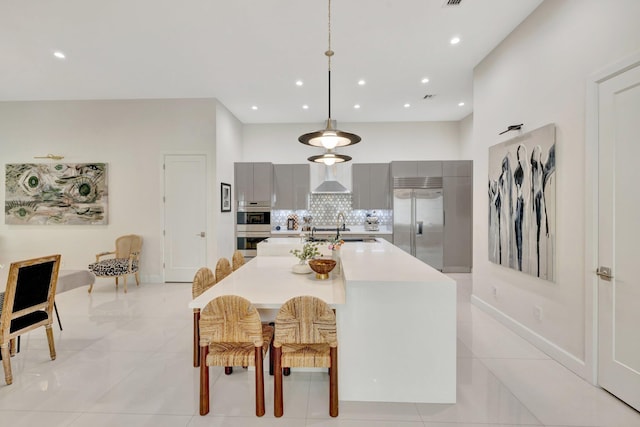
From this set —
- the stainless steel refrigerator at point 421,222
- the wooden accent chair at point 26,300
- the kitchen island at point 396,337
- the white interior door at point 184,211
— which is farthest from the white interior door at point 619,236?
the white interior door at point 184,211

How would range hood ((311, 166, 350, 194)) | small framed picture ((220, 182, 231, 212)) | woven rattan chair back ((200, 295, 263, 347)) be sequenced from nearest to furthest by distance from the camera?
woven rattan chair back ((200, 295, 263, 347)) < small framed picture ((220, 182, 231, 212)) < range hood ((311, 166, 350, 194))

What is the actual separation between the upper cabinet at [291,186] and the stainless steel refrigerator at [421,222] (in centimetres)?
193

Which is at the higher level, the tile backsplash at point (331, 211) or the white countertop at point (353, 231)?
the tile backsplash at point (331, 211)

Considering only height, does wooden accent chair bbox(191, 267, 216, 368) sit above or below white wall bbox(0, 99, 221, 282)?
below

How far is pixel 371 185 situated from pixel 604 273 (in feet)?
14.4

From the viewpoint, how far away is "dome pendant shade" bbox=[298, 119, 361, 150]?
8.02ft

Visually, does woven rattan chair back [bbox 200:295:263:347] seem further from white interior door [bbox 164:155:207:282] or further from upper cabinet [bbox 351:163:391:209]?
upper cabinet [bbox 351:163:391:209]

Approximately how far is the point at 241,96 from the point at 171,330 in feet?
12.5

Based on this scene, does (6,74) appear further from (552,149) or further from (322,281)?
(552,149)

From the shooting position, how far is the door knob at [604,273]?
2.09 meters

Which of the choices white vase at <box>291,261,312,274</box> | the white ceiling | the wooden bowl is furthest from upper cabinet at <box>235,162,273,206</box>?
the wooden bowl

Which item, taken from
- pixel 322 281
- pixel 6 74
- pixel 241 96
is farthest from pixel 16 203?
pixel 322 281

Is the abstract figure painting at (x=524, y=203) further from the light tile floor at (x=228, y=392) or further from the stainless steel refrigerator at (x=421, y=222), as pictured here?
the stainless steel refrigerator at (x=421, y=222)

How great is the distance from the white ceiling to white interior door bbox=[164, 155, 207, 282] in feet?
4.24
